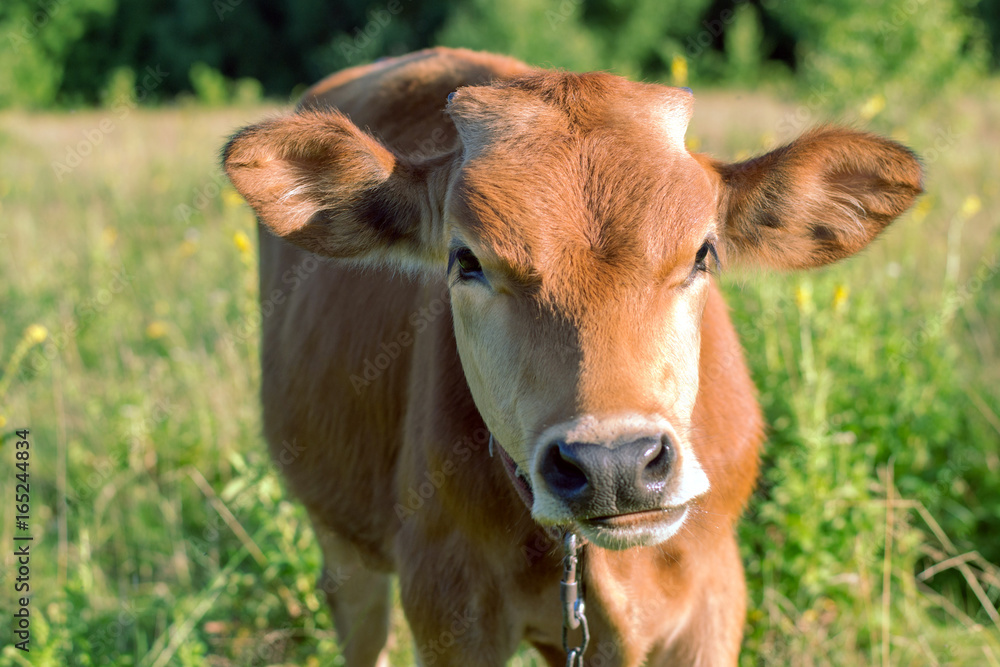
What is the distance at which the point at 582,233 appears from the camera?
2014mm

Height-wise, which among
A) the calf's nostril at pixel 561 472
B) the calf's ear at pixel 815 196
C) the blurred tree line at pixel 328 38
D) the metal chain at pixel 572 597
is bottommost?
the blurred tree line at pixel 328 38

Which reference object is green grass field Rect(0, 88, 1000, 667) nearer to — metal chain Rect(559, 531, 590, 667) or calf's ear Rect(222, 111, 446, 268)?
calf's ear Rect(222, 111, 446, 268)

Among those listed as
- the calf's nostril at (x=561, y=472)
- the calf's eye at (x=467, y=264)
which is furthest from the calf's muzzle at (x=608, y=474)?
the calf's eye at (x=467, y=264)

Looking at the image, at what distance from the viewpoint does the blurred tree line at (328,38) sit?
2253 cm

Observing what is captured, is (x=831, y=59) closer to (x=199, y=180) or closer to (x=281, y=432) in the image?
(x=199, y=180)

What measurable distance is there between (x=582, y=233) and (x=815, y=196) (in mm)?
948

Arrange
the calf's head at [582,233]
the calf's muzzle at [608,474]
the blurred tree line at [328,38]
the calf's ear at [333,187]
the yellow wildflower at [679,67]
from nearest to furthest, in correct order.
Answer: the calf's muzzle at [608,474], the calf's head at [582,233], the calf's ear at [333,187], the yellow wildflower at [679,67], the blurred tree line at [328,38]

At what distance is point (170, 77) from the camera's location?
32.6 metres

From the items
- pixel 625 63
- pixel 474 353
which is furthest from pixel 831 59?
pixel 625 63

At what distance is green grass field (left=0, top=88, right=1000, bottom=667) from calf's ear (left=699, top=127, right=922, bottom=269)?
180 millimetres

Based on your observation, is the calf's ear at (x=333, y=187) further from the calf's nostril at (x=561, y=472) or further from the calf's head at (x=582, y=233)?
the calf's nostril at (x=561, y=472)

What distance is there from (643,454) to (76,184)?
9973 millimetres

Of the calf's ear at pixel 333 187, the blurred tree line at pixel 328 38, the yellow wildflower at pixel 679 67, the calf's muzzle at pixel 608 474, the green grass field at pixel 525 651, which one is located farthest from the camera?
the blurred tree line at pixel 328 38

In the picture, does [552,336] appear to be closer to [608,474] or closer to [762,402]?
[608,474]
